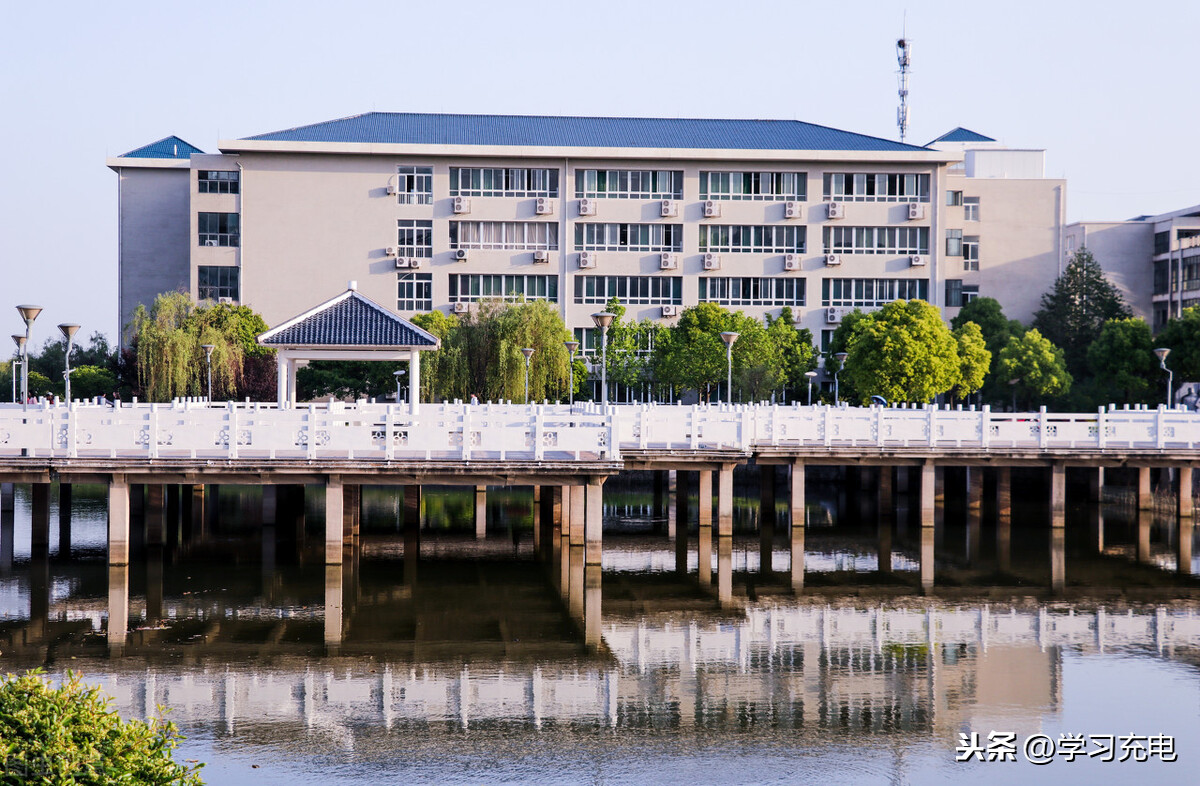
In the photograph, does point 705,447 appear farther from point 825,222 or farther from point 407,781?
point 825,222

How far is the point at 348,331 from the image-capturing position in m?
25.5

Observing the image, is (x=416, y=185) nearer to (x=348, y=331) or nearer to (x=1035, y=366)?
(x=1035, y=366)

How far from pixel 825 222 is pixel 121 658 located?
159 feet

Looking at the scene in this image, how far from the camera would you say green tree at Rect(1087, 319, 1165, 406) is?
4703 centimetres

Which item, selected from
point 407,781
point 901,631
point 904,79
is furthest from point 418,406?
point 904,79

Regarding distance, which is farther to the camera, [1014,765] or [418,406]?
[418,406]

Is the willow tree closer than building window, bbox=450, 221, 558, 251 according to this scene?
Yes

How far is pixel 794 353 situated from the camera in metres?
52.9

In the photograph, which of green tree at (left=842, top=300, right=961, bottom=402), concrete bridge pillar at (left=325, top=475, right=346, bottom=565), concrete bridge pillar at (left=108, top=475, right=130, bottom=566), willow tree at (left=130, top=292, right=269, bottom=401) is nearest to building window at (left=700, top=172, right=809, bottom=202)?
green tree at (left=842, top=300, right=961, bottom=402)

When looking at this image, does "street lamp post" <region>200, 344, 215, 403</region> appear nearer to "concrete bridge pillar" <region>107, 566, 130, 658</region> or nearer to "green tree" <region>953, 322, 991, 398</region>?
"concrete bridge pillar" <region>107, 566, 130, 658</region>

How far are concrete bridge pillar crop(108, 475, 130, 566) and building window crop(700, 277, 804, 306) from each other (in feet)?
133

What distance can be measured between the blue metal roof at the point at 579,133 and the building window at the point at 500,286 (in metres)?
6.61

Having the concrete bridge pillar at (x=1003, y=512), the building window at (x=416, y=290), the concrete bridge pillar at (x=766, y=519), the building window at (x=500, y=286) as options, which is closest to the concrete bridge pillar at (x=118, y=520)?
the concrete bridge pillar at (x=766, y=519)

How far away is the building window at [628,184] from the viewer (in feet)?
190
